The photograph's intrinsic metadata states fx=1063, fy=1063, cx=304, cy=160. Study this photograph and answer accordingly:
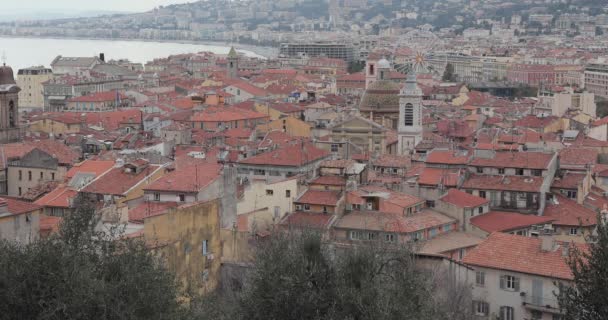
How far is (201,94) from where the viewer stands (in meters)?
53.2

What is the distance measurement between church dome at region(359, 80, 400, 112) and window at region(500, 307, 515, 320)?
2281 cm

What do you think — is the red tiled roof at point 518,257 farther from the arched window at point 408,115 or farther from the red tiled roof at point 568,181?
the arched window at point 408,115

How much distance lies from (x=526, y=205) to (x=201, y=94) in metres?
34.5

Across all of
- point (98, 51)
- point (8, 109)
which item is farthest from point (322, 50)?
point (8, 109)

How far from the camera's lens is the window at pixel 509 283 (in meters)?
14.2

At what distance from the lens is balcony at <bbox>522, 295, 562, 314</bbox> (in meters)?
13.7

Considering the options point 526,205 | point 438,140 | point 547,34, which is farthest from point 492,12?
point 526,205

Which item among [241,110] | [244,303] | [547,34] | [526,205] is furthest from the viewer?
[547,34]

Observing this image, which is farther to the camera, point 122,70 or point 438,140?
point 122,70

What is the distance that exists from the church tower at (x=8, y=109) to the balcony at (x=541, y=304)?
18124 millimetres

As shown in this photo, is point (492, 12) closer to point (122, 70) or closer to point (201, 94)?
point (122, 70)

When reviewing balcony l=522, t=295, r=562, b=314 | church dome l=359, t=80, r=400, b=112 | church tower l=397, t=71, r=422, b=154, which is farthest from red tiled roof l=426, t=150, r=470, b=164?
church dome l=359, t=80, r=400, b=112

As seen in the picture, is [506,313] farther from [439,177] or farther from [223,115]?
[223,115]

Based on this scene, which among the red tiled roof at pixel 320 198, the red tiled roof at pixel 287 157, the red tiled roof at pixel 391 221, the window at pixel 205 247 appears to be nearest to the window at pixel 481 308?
A: the red tiled roof at pixel 391 221
